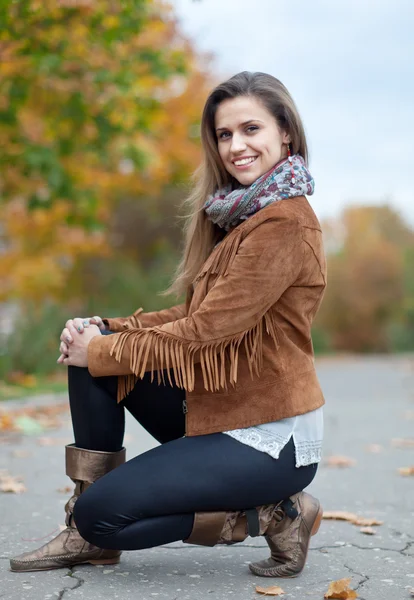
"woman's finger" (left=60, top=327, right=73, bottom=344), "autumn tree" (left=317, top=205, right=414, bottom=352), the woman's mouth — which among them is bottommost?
"autumn tree" (left=317, top=205, right=414, bottom=352)

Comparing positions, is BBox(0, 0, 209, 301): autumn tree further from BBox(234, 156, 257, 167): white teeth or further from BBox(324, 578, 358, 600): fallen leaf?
BBox(324, 578, 358, 600): fallen leaf

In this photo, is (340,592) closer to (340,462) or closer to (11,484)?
(11,484)

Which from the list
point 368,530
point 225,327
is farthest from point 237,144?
point 368,530

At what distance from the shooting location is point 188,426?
293 centimetres

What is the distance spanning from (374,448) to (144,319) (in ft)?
11.3

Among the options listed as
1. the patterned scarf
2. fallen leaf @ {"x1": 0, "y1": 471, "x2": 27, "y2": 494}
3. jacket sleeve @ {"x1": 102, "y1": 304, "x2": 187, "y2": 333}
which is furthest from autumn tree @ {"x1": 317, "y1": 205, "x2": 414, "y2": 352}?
the patterned scarf

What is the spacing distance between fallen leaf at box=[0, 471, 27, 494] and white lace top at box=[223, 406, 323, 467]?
2.06 metres

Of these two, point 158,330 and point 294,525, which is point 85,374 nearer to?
point 158,330

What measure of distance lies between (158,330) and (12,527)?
Result: 1.40m

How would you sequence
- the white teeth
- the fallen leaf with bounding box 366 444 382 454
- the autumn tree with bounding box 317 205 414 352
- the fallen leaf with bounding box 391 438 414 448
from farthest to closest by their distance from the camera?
the autumn tree with bounding box 317 205 414 352 < the fallen leaf with bounding box 391 438 414 448 < the fallen leaf with bounding box 366 444 382 454 < the white teeth

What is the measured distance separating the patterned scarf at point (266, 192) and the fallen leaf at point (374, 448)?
364cm

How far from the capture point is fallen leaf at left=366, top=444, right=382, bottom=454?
6230mm

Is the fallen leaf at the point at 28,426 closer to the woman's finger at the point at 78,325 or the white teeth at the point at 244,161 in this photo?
the woman's finger at the point at 78,325

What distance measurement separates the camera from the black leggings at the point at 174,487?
9.12ft
